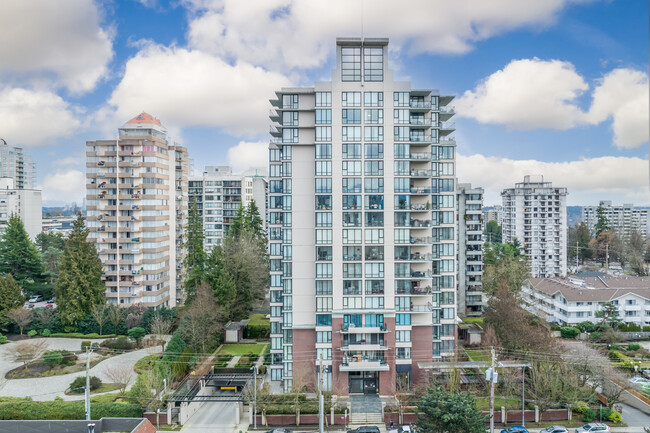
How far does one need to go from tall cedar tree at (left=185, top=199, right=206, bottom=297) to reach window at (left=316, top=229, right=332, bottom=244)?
21.4 m

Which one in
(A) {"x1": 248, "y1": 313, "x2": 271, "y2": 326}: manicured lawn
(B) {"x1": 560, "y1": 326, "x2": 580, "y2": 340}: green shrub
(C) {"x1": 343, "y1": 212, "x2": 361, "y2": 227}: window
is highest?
(C) {"x1": 343, "y1": 212, "x2": 361, "y2": 227}: window

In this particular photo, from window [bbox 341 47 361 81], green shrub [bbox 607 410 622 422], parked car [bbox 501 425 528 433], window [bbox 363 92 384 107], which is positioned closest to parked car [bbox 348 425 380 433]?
parked car [bbox 501 425 528 433]

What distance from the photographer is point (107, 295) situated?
5738cm

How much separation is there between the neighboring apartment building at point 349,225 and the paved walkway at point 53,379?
645 inches

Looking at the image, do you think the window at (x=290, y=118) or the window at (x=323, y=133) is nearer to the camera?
the window at (x=323, y=133)

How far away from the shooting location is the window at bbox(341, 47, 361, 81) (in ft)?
133

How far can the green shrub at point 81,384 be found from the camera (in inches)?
1494

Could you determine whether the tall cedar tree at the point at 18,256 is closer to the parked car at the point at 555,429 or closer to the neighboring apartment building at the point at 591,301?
the parked car at the point at 555,429

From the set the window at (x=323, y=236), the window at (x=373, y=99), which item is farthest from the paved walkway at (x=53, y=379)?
the window at (x=373, y=99)

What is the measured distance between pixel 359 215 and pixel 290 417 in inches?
675

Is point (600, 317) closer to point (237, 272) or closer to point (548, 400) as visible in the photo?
point (548, 400)

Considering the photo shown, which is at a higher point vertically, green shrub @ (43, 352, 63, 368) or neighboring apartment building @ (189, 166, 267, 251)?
neighboring apartment building @ (189, 166, 267, 251)

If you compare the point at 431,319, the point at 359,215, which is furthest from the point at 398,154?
the point at 431,319

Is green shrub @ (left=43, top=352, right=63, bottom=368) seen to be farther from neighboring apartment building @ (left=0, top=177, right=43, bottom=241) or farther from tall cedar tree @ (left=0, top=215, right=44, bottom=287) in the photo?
neighboring apartment building @ (left=0, top=177, right=43, bottom=241)
